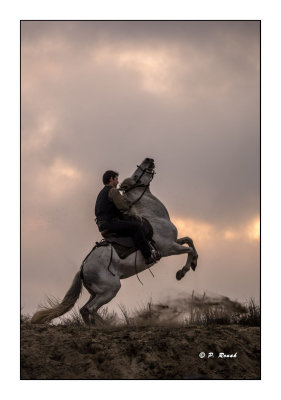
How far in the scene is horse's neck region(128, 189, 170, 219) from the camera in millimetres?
18828

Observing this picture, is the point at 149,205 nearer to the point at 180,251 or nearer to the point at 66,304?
the point at 180,251

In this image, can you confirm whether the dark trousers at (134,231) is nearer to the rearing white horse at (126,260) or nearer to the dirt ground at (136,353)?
the rearing white horse at (126,260)

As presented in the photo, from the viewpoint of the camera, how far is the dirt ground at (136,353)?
15.6 metres

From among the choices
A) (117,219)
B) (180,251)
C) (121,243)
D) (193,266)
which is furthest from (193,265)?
(117,219)

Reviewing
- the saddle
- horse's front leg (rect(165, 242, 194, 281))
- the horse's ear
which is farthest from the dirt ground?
the horse's ear

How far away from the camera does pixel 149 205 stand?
62.0ft

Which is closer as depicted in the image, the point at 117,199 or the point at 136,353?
the point at 136,353

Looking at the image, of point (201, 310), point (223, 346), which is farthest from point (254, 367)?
point (201, 310)

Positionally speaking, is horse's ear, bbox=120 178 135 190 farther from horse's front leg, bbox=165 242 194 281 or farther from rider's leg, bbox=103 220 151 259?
horse's front leg, bbox=165 242 194 281

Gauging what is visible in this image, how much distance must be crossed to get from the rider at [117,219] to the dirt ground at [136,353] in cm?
170

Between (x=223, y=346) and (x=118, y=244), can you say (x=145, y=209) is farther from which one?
(x=223, y=346)

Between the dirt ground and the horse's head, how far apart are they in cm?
317

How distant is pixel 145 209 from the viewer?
18.8m

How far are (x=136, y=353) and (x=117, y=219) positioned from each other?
3007mm
